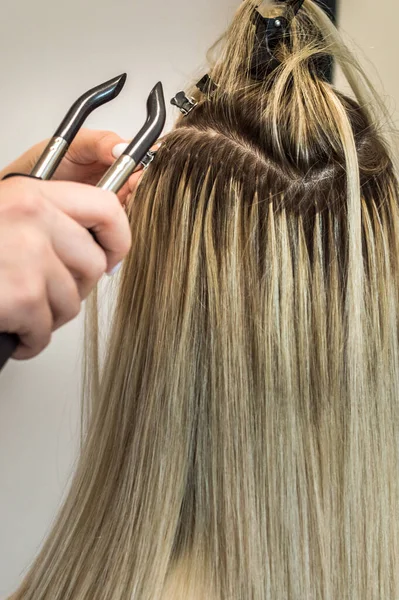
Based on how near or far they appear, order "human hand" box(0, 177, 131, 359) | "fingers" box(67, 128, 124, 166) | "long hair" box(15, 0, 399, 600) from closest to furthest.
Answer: "human hand" box(0, 177, 131, 359) → "long hair" box(15, 0, 399, 600) → "fingers" box(67, 128, 124, 166)

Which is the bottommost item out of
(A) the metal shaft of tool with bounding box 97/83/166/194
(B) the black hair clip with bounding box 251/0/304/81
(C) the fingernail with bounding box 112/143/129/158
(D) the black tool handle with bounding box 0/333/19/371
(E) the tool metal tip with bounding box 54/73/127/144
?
(D) the black tool handle with bounding box 0/333/19/371

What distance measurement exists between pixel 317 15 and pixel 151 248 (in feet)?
0.99

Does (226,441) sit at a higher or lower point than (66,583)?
higher

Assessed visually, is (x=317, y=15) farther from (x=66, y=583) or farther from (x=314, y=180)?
(x=66, y=583)

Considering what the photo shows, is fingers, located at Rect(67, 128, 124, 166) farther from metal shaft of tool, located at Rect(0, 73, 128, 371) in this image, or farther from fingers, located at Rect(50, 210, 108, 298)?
fingers, located at Rect(50, 210, 108, 298)

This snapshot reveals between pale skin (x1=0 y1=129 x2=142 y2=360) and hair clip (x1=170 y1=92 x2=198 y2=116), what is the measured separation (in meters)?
0.22

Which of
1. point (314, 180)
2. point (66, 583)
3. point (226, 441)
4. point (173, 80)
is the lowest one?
point (66, 583)

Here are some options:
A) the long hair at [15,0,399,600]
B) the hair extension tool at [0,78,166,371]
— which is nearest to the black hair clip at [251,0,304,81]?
the long hair at [15,0,399,600]

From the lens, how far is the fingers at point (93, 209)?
0.33 m

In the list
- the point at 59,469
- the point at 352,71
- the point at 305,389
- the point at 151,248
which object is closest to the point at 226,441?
the point at 305,389

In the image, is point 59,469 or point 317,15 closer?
point 317,15

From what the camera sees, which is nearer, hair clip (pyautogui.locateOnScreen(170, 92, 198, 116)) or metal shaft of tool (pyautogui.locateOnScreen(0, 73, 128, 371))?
metal shaft of tool (pyautogui.locateOnScreen(0, 73, 128, 371))

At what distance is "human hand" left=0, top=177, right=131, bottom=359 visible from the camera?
32 centimetres

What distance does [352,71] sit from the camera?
1.78ft
